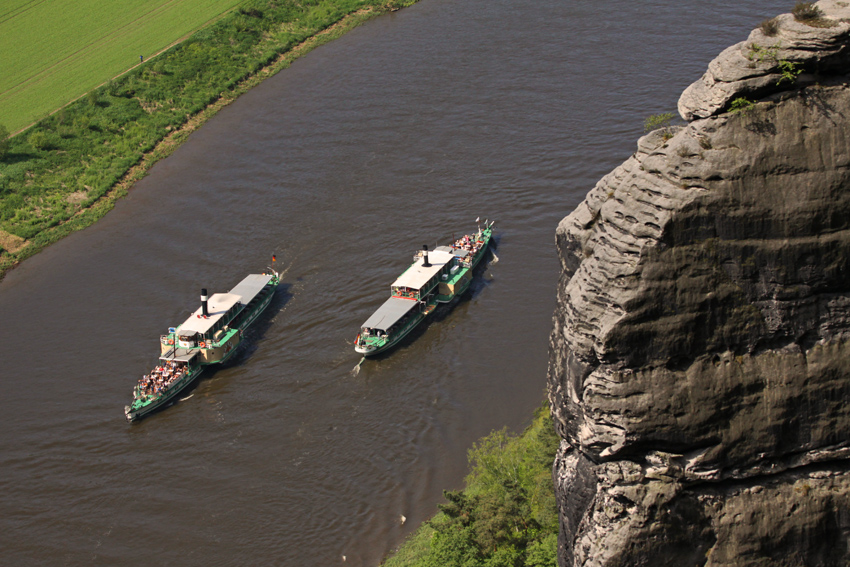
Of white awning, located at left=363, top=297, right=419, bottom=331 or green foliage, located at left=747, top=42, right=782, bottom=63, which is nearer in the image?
green foliage, located at left=747, top=42, right=782, bottom=63

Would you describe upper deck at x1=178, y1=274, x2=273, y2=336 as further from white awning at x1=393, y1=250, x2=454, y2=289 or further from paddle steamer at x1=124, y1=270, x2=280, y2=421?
white awning at x1=393, y1=250, x2=454, y2=289

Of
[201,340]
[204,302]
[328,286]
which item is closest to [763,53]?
[201,340]

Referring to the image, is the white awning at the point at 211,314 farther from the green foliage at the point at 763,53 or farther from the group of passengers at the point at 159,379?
the green foliage at the point at 763,53

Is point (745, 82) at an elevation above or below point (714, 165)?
above

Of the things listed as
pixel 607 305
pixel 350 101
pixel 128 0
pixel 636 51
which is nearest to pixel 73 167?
pixel 350 101

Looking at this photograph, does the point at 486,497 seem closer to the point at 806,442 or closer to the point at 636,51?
the point at 806,442

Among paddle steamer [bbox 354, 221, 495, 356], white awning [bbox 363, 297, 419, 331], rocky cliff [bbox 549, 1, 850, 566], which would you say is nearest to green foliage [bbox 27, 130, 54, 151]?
paddle steamer [bbox 354, 221, 495, 356]

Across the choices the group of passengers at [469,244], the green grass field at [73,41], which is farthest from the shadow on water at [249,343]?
the green grass field at [73,41]
